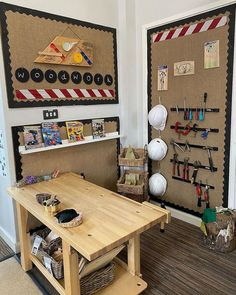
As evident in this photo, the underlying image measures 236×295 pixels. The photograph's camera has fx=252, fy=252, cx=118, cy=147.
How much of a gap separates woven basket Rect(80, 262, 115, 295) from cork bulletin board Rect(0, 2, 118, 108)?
4.93 ft

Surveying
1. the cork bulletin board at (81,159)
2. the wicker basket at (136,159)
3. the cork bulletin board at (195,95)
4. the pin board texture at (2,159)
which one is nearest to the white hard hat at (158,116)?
the cork bulletin board at (195,95)

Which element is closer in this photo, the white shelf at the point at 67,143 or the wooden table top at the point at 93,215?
the wooden table top at the point at 93,215

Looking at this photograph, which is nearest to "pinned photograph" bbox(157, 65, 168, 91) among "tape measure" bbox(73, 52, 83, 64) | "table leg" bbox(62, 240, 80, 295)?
"tape measure" bbox(73, 52, 83, 64)

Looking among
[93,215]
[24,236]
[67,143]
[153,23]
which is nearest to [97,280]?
[93,215]

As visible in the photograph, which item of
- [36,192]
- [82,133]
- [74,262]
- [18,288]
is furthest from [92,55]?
[18,288]

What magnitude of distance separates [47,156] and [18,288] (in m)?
1.12

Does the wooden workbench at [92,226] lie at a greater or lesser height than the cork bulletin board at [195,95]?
lesser

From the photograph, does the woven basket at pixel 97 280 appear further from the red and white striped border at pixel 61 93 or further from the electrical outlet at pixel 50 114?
the red and white striped border at pixel 61 93

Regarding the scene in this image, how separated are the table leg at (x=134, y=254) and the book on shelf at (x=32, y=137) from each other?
122 cm

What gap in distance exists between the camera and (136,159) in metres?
2.75

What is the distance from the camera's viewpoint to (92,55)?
2.64m

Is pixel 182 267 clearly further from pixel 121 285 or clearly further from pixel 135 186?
pixel 135 186

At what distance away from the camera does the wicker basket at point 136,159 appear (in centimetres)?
274

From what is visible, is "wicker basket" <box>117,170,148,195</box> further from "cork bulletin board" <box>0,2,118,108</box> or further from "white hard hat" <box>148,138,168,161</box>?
"cork bulletin board" <box>0,2,118,108</box>
